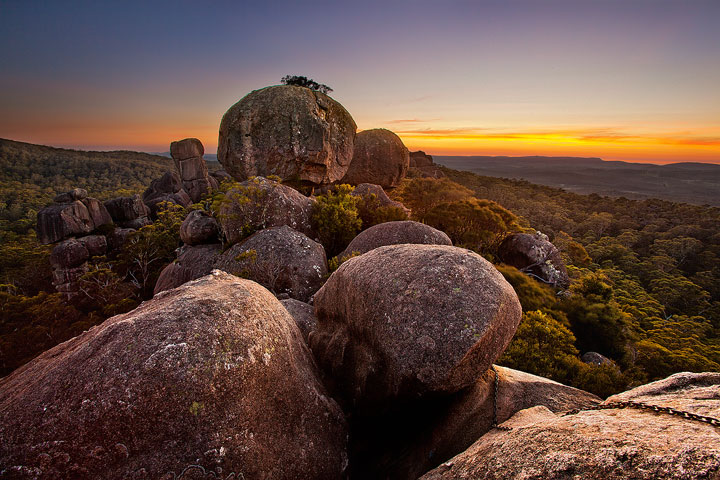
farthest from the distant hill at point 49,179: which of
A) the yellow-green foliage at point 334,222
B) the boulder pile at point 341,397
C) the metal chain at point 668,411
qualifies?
the metal chain at point 668,411

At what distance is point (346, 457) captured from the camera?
14.3 ft

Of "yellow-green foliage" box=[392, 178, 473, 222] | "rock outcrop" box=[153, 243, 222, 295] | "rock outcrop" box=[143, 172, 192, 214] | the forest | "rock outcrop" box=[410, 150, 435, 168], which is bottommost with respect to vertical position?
the forest

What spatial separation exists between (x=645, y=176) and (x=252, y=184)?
200 metres

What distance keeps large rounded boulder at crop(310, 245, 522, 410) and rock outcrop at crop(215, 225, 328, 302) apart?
450 centimetres

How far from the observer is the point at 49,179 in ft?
238

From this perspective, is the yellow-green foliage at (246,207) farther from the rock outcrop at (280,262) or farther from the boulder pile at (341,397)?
the boulder pile at (341,397)

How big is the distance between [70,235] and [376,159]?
24.6 meters

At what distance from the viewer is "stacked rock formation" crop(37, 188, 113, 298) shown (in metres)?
20.8

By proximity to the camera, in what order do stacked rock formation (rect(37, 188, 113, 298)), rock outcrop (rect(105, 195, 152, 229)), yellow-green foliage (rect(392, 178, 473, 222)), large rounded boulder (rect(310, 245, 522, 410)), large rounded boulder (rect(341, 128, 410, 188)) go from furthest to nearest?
rock outcrop (rect(105, 195, 152, 229)), large rounded boulder (rect(341, 128, 410, 188)), yellow-green foliage (rect(392, 178, 473, 222)), stacked rock formation (rect(37, 188, 113, 298)), large rounded boulder (rect(310, 245, 522, 410))

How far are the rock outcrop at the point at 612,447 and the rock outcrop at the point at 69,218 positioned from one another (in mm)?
29723

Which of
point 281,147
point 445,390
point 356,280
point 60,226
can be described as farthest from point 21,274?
point 445,390

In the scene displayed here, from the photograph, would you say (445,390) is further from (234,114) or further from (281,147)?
(234,114)

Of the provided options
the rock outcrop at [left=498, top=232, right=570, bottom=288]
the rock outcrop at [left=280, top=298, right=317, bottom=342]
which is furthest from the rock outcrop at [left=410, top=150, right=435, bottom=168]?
the rock outcrop at [left=280, top=298, right=317, bottom=342]

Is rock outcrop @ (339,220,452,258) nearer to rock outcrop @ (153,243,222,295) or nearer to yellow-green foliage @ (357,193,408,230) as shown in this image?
yellow-green foliage @ (357,193,408,230)
